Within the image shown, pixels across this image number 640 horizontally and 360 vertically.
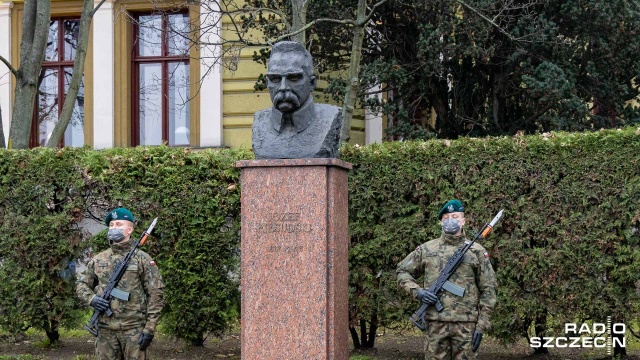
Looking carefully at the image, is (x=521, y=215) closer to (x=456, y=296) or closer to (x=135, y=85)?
(x=456, y=296)

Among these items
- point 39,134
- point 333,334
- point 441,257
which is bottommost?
point 333,334

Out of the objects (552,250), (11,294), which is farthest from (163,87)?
(552,250)

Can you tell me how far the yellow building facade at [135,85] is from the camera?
20.0m

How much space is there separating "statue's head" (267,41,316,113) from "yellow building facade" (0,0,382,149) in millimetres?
10677

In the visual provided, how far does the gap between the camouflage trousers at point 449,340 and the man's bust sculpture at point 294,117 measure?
1814 millimetres

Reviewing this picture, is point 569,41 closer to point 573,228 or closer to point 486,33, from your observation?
point 486,33

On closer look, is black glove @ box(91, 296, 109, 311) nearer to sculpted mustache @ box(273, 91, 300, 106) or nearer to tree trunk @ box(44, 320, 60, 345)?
sculpted mustache @ box(273, 91, 300, 106)

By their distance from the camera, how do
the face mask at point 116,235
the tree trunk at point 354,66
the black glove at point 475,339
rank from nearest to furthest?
the black glove at point 475,339, the face mask at point 116,235, the tree trunk at point 354,66

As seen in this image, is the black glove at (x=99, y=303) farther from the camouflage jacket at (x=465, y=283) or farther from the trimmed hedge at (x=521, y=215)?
the trimmed hedge at (x=521, y=215)

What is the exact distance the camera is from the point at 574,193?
1080 centimetres

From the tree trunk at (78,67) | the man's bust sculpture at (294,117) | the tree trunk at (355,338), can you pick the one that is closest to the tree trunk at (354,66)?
the tree trunk at (355,338)

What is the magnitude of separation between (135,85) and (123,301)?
12.6 metres

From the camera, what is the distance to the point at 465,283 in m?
9.01

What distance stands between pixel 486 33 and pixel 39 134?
10601 mm
